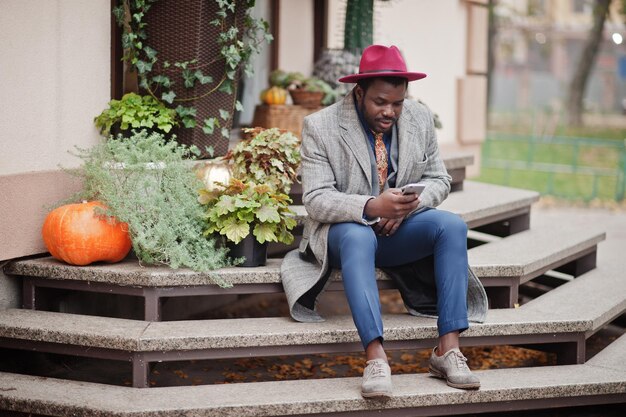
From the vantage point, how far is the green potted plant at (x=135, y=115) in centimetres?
552

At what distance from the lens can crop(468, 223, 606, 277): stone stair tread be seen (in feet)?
17.6

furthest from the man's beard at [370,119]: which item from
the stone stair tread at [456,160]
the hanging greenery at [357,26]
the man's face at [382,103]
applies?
the hanging greenery at [357,26]

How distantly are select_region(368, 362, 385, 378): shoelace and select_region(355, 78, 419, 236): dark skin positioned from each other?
2.48 ft

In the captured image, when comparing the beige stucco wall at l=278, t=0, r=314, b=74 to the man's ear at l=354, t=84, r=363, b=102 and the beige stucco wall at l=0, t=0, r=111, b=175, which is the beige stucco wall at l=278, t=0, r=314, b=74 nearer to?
the beige stucco wall at l=0, t=0, r=111, b=175

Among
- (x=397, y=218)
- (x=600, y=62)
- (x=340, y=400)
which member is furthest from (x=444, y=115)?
(x=600, y=62)

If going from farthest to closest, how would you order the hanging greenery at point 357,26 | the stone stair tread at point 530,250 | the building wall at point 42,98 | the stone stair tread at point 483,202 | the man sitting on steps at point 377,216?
the hanging greenery at point 357,26, the stone stair tread at point 483,202, the stone stair tread at point 530,250, the building wall at point 42,98, the man sitting on steps at point 377,216

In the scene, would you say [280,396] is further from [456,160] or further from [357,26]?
[357,26]

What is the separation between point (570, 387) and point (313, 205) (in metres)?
1.68

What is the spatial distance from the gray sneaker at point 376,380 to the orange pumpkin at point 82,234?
1675mm

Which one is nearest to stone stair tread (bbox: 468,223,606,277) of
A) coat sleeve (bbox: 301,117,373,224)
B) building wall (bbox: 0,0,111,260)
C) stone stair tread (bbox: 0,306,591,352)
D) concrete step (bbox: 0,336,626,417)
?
stone stair tread (bbox: 0,306,591,352)

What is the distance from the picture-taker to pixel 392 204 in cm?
442

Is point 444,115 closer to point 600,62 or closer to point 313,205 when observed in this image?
point 313,205

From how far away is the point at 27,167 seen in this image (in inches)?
203

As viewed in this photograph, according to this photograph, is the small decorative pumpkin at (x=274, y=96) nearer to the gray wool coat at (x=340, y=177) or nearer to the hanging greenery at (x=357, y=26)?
the hanging greenery at (x=357, y=26)
